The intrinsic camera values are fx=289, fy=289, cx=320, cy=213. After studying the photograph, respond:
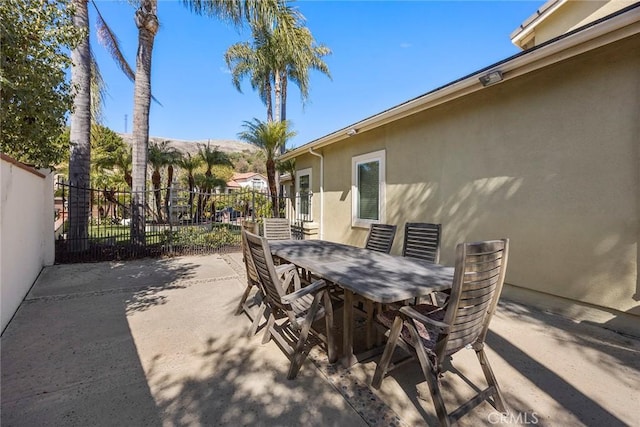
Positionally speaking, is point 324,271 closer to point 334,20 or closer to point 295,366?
point 295,366

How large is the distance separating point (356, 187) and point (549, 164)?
418 centimetres

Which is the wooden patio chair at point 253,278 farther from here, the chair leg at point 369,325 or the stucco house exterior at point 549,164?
the stucco house exterior at point 549,164

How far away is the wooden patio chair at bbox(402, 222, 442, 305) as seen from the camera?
3587 millimetres

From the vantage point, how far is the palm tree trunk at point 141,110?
7.07 meters

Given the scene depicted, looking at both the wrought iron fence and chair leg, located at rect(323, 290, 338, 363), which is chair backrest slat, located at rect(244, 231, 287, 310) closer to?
chair leg, located at rect(323, 290, 338, 363)

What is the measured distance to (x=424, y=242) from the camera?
12.3ft

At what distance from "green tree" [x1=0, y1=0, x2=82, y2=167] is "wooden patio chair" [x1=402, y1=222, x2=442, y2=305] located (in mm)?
5539

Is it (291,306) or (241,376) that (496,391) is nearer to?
(291,306)

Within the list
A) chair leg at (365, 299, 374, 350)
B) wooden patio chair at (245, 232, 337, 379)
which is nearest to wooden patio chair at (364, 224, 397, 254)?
chair leg at (365, 299, 374, 350)

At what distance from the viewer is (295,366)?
7.73ft

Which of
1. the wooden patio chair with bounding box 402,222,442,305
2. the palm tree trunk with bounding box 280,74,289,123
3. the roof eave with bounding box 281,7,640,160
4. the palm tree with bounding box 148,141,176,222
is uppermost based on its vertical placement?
the palm tree trunk with bounding box 280,74,289,123

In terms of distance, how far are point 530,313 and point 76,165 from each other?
30.2ft

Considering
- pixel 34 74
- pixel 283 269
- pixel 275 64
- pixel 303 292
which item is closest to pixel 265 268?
pixel 303 292

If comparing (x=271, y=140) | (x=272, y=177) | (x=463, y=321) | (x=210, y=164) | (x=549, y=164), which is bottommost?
(x=463, y=321)
